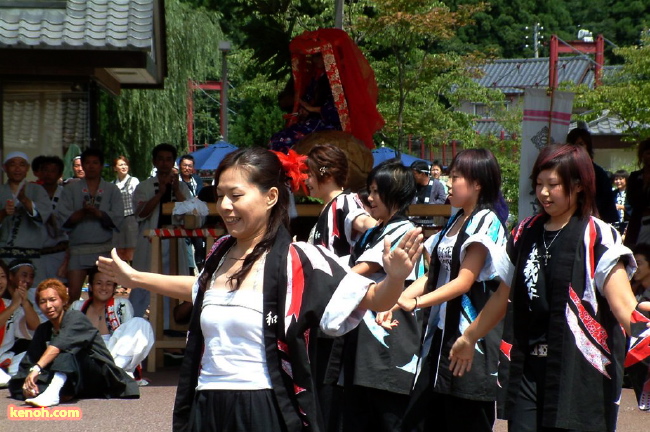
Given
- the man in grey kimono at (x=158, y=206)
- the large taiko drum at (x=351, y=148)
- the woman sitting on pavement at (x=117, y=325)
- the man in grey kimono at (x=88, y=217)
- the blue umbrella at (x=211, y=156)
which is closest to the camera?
the woman sitting on pavement at (x=117, y=325)

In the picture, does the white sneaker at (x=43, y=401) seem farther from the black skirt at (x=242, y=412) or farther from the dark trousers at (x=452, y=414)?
the black skirt at (x=242, y=412)

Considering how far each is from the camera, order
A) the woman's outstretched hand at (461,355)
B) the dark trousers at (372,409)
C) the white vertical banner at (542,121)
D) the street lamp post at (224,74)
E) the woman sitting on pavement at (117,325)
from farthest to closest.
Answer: the street lamp post at (224,74) < the white vertical banner at (542,121) < the woman sitting on pavement at (117,325) < the dark trousers at (372,409) < the woman's outstretched hand at (461,355)

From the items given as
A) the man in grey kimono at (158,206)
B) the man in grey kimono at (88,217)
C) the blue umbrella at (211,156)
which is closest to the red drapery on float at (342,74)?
the man in grey kimono at (158,206)

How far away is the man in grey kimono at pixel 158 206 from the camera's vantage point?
919cm

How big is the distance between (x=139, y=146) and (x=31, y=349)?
54.5 feet

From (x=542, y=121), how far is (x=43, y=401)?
4.70m

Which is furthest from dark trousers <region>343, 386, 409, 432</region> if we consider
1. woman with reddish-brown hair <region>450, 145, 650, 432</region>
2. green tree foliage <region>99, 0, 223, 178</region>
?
green tree foliage <region>99, 0, 223, 178</region>

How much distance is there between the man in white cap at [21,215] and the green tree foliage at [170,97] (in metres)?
13.2

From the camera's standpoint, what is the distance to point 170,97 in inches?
958

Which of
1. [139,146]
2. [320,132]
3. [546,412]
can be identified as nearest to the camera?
[546,412]

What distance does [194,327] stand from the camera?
331 cm

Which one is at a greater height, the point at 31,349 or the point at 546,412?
the point at 546,412

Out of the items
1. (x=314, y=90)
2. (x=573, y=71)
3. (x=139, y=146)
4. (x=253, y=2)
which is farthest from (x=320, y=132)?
(x=573, y=71)

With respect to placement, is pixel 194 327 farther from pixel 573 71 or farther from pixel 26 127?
pixel 573 71
